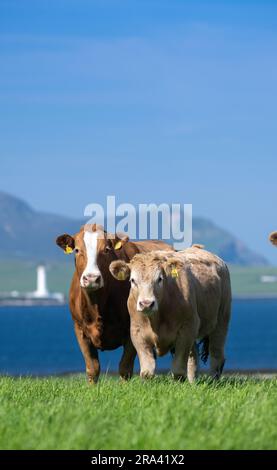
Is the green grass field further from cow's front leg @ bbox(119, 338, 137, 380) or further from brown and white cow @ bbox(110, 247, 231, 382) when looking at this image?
cow's front leg @ bbox(119, 338, 137, 380)

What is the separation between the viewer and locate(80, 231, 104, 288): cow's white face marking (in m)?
15.6

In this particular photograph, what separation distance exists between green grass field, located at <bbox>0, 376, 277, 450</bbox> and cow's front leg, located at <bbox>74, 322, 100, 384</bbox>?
2.75 metres

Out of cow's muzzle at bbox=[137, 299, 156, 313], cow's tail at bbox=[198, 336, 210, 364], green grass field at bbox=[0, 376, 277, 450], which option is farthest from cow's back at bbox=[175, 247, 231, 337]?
green grass field at bbox=[0, 376, 277, 450]

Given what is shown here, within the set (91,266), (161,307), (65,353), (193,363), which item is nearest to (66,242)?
(91,266)

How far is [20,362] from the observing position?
370ft

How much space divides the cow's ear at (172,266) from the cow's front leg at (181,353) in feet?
2.29

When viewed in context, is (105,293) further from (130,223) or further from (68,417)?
(68,417)

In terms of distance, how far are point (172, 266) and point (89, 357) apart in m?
2.18

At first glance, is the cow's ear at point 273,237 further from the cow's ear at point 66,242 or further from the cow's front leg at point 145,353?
the cow's front leg at point 145,353

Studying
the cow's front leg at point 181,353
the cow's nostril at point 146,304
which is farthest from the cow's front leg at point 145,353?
the cow's nostril at point 146,304

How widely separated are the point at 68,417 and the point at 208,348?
753 cm

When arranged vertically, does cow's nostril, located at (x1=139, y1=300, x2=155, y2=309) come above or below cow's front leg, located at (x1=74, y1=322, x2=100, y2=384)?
above

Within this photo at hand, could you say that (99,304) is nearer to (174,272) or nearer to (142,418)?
(174,272)


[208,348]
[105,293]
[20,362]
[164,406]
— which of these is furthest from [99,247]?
[20,362]
